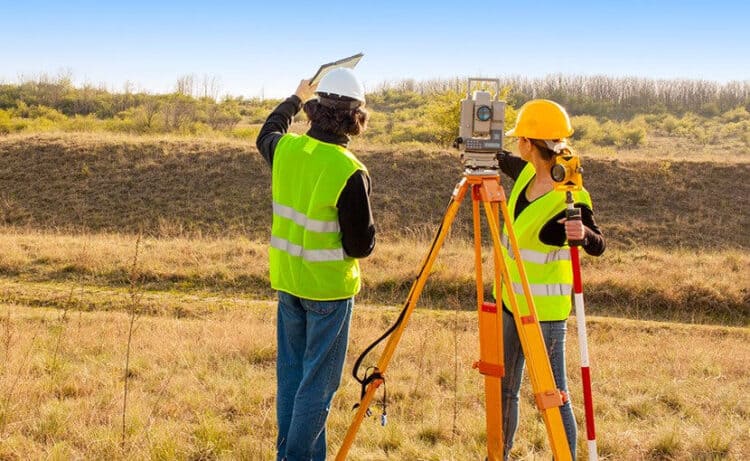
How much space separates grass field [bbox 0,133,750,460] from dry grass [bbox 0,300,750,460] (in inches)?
0.7

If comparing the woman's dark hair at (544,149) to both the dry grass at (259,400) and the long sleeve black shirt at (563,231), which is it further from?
the dry grass at (259,400)

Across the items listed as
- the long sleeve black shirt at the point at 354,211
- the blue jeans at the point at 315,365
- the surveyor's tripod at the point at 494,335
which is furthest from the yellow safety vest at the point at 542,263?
the blue jeans at the point at 315,365

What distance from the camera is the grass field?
12.8ft

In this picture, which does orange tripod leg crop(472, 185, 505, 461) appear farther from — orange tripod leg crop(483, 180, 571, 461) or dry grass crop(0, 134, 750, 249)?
dry grass crop(0, 134, 750, 249)

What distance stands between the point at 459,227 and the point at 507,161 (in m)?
15.2

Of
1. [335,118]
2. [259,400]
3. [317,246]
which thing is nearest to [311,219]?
[317,246]

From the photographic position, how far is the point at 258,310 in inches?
370

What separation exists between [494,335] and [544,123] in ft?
3.36

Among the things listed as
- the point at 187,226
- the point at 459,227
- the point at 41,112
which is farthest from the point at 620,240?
the point at 41,112

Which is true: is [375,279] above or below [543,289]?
below

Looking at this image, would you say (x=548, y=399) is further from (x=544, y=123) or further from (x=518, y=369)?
(x=544, y=123)

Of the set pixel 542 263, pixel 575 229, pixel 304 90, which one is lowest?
pixel 542 263

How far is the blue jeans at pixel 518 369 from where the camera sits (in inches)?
124

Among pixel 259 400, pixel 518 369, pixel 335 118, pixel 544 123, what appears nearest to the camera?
pixel 335 118
